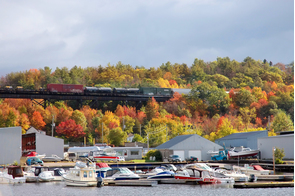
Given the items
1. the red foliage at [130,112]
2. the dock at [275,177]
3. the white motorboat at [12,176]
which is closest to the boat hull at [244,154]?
the dock at [275,177]

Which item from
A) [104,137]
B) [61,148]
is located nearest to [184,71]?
[104,137]

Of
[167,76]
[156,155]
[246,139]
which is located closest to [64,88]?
[156,155]

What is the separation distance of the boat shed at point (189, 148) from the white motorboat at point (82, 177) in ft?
62.6

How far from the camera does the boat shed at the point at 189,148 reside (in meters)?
51.1

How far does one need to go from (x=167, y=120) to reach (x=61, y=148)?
30.7 meters

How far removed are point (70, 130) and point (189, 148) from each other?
1203 inches

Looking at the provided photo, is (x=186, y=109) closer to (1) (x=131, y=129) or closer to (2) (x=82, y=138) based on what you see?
(1) (x=131, y=129)

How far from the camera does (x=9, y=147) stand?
4544 centimetres

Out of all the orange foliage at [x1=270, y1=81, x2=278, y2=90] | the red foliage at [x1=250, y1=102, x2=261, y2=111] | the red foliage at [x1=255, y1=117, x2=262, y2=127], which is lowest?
the red foliage at [x1=255, y1=117, x2=262, y2=127]

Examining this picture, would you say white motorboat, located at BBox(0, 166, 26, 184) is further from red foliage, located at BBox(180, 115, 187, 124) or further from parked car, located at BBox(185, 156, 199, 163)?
red foliage, located at BBox(180, 115, 187, 124)

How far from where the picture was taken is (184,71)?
16088 centimetres

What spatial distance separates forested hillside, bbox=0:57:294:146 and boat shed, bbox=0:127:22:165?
2417 cm

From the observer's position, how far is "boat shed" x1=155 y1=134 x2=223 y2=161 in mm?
51062

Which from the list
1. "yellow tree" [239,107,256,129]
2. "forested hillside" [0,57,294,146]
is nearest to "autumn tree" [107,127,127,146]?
"forested hillside" [0,57,294,146]
